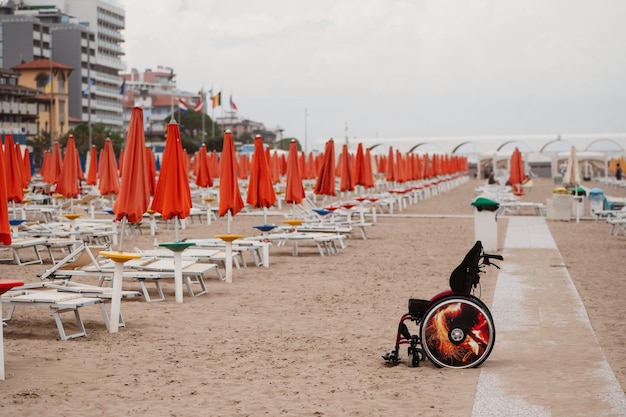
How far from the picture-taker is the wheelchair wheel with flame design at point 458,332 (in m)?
6.85

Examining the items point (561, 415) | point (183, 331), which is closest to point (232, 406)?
point (561, 415)

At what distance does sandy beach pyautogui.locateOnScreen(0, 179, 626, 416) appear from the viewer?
5.96m

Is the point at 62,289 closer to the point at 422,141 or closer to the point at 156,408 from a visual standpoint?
the point at 156,408

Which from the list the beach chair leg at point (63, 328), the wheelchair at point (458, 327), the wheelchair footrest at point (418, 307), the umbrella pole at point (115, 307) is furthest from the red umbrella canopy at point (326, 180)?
the wheelchair at point (458, 327)

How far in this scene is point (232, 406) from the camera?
5.85 m

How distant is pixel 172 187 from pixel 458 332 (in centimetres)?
532

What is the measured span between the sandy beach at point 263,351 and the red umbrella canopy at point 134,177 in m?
1.02

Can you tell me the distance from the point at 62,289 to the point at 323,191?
41.0 ft

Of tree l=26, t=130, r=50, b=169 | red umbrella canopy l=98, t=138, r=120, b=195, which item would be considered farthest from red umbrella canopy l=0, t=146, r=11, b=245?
tree l=26, t=130, r=50, b=169

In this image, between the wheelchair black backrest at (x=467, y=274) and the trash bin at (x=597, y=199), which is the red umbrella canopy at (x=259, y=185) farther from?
the trash bin at (x=597, y=199)

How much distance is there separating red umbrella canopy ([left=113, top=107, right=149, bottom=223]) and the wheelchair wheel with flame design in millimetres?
3755

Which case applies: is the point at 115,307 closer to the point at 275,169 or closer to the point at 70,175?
the point at 70,175

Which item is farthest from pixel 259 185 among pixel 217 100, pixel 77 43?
pixel 77 43

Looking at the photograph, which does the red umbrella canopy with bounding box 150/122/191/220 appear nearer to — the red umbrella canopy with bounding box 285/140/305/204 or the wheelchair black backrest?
the wheelchair black backrest
